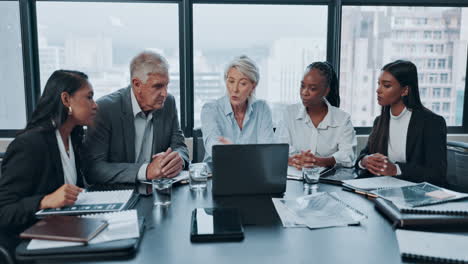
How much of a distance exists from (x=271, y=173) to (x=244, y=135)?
94cm

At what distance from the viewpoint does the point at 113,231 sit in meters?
1.11

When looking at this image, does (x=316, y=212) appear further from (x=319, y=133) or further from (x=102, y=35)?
(x=102, y=35)

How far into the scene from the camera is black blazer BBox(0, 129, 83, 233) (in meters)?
1.23

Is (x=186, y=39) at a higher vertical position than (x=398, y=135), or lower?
higher

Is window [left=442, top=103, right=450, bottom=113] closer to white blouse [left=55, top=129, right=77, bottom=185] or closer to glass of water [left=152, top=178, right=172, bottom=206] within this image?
glass of water [left=152, top=178, right=172, bottom=206]

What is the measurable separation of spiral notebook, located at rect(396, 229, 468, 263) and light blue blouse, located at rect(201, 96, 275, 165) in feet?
4.40

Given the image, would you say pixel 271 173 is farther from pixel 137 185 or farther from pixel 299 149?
pixel 299 149

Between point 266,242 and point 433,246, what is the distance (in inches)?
18.2

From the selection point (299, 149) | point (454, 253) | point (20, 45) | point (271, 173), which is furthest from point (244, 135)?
point (20, 45)

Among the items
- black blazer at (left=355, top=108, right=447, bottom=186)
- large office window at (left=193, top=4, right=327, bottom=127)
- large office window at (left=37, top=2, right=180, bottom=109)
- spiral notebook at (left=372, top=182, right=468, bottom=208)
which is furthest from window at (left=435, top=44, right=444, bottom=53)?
spiral notebook at (left=372, top=182, right=468, bottom=208)

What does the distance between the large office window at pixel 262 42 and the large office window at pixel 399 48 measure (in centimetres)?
29

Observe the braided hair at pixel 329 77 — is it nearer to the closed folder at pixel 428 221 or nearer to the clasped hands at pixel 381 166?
the clasped hands at pixel 381 166

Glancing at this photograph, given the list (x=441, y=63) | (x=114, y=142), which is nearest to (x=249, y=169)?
(x=114, y=142)

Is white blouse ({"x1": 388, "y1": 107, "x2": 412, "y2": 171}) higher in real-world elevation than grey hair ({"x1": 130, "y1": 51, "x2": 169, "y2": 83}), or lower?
lower
